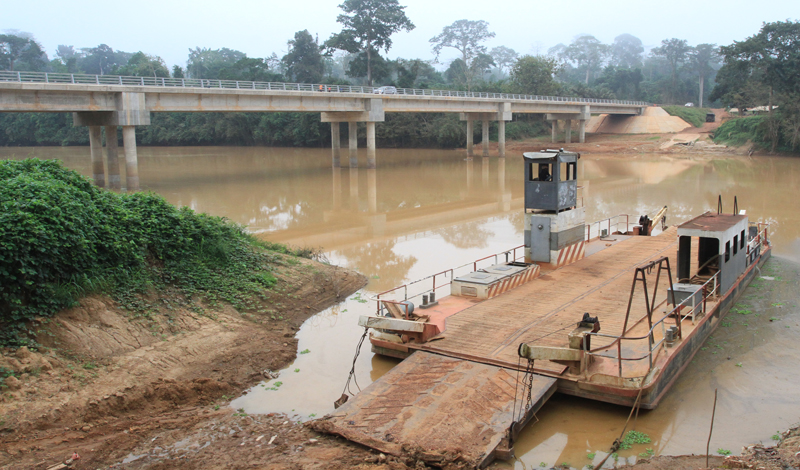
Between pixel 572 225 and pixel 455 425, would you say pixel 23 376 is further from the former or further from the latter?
pixel 572 225

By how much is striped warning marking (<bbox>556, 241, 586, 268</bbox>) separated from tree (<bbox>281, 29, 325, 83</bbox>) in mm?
80851

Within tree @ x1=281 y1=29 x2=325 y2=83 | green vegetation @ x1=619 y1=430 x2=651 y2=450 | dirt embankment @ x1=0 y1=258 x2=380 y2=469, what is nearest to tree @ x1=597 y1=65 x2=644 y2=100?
tree @ x1=281 y1=29 x2=325 y2=83

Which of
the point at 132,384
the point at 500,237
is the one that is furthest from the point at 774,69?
the point at 132,384

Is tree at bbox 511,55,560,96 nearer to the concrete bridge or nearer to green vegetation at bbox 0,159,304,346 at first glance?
the concrete bridge

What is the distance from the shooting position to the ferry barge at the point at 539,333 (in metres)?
9.05

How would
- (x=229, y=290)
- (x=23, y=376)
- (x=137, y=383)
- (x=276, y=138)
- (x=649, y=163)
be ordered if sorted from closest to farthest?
(x=23, y=376) < (x=137, y=383) < (x=229, y=290) < (x=649, y=163) < (x=276, y=138)

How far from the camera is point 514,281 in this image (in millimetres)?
15602

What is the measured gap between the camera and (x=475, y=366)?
10664mm

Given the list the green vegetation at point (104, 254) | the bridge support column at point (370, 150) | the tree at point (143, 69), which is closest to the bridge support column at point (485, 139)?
the bridge support column at point (370, 150)

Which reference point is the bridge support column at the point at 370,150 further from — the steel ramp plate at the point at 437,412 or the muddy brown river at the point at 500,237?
the steel ramp plate at the point at 437,412

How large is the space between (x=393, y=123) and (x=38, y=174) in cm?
7002

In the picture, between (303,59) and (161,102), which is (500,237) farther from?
(303,59)

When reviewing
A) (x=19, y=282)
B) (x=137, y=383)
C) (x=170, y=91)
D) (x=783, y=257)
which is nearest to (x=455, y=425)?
(x=137, y=383)

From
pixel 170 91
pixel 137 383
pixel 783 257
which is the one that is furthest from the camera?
pixel 170 91
